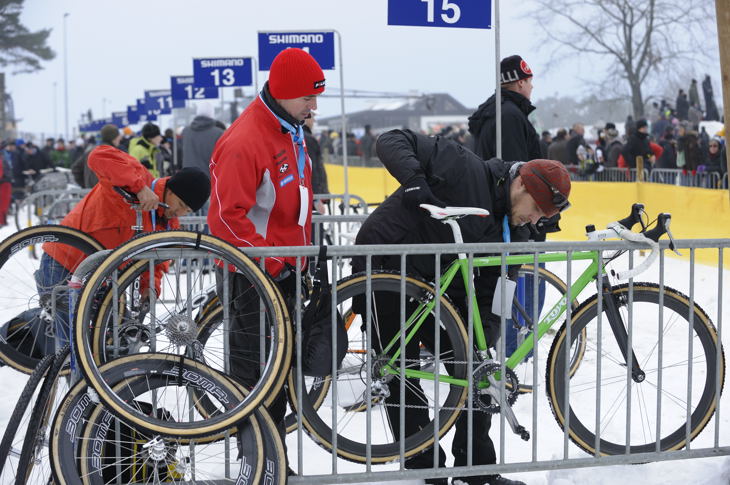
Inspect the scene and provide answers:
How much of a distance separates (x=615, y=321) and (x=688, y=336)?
34 centimetres

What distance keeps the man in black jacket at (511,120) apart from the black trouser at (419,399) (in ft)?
6.74

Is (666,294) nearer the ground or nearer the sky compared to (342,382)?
nearer the sky

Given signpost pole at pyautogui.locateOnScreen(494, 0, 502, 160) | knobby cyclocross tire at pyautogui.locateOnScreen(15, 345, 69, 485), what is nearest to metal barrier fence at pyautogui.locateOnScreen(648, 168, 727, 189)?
signpost pole at pyautogui.locateOnScreen(494, 0, 502, 160)

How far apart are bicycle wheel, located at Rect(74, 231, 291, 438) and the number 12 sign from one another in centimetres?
277

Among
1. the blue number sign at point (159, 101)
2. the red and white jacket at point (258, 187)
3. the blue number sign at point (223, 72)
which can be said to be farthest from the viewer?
the blue number sign at point (159, 101)

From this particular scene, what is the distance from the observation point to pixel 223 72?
16078mm

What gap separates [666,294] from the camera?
4516 millimetres

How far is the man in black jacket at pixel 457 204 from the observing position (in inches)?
171

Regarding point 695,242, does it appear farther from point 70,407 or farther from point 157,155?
point 157,155

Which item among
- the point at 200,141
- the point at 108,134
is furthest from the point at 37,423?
the point at 108,134

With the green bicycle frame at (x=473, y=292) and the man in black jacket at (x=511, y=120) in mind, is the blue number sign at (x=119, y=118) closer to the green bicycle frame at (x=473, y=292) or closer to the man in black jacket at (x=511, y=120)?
the man in black jacket at (x=511, y=120)

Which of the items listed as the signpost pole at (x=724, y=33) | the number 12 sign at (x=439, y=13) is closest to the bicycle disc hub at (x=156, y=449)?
the signpost pole at (x=724, y=33)

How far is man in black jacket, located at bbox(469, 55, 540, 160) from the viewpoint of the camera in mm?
6336

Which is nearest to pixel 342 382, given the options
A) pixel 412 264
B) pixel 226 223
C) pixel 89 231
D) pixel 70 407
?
pixel 412 264
